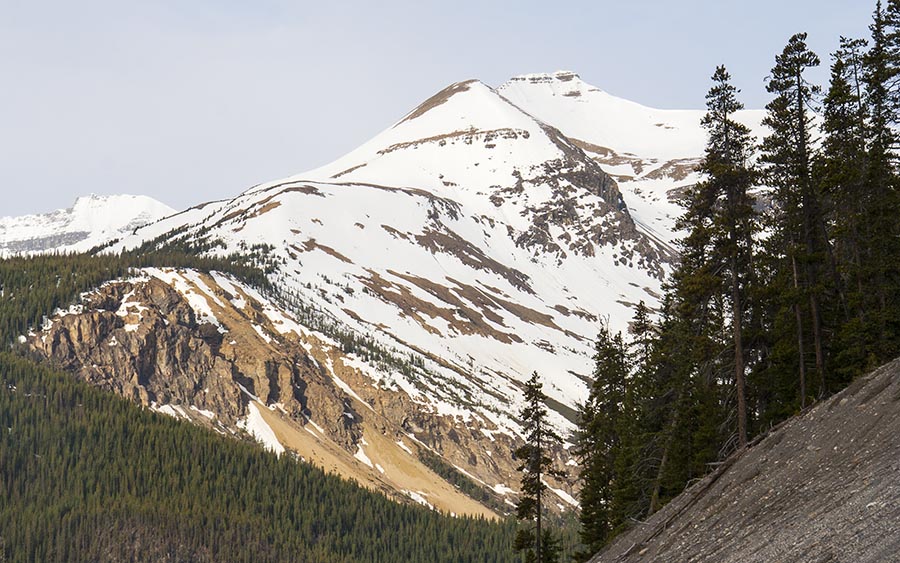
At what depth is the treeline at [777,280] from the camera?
125 ft

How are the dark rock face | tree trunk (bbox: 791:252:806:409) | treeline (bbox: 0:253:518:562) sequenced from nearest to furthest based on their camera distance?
the dark rock face, tree trunk (bbox: 791:252:806:409), treeline (bbox: 0:253:518:562)

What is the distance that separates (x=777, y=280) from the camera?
130 ft

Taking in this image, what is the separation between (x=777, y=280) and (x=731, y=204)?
4.34 metres

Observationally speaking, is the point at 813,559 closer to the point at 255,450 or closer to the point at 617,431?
the point at 617,431

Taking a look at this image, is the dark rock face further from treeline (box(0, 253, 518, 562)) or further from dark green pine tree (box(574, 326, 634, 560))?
treeline (box(0, 253, 518, 562))

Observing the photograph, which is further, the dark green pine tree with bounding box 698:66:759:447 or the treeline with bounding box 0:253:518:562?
the treeline with bounding box 0:253:518:562

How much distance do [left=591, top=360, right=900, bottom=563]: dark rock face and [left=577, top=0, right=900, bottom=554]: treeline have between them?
499 centimetres

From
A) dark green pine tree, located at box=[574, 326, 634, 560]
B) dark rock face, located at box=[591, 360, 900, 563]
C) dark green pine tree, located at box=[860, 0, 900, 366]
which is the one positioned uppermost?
dark green pine tree, located at box=[860, 0, 900, 366]

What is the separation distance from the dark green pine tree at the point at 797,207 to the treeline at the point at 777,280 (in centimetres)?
8

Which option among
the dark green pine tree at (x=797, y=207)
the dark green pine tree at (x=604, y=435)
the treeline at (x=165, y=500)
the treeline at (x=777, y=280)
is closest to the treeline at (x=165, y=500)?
the treeline at (x=165, y=500)

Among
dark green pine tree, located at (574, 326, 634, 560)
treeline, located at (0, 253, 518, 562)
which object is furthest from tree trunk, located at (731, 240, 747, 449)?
treeline, located at (0, 253, 518, 562)

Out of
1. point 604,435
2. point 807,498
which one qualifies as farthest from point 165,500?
point 807,498

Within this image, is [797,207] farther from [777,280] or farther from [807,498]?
[807,498]

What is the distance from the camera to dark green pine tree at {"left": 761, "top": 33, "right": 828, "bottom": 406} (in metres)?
39.8
